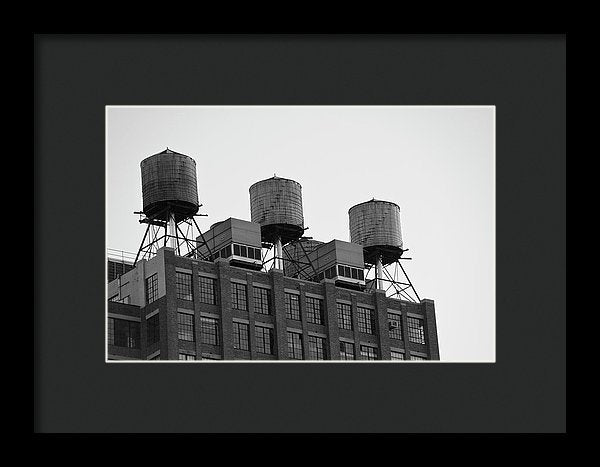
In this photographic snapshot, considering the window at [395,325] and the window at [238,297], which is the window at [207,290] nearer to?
the window at [238,297]

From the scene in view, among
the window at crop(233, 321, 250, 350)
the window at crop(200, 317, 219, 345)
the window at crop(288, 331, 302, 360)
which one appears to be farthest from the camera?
the window at crop(288, 331, 302, 360)

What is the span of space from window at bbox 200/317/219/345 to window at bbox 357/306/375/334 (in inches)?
455

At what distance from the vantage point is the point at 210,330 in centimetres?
8456

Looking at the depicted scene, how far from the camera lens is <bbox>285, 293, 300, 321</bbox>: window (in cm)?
8956

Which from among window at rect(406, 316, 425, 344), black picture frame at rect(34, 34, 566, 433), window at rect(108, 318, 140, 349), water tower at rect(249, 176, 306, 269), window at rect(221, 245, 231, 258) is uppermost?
water tower at rect(249, 176, 306, 269)

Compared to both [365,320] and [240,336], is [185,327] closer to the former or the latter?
[240,336]

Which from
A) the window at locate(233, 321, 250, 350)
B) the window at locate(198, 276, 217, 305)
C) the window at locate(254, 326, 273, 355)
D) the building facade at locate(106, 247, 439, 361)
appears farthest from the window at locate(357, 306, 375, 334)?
the window at locate(198, 276, 217, 305)

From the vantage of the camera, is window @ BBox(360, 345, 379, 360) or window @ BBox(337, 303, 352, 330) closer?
window @ BBox(360, 345, 379, 360)

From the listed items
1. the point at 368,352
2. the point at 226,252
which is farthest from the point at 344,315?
the point at 226,252

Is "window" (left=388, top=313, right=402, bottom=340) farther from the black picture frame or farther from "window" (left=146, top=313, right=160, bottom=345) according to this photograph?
the black picture frame

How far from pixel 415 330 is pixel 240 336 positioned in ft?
46.5
